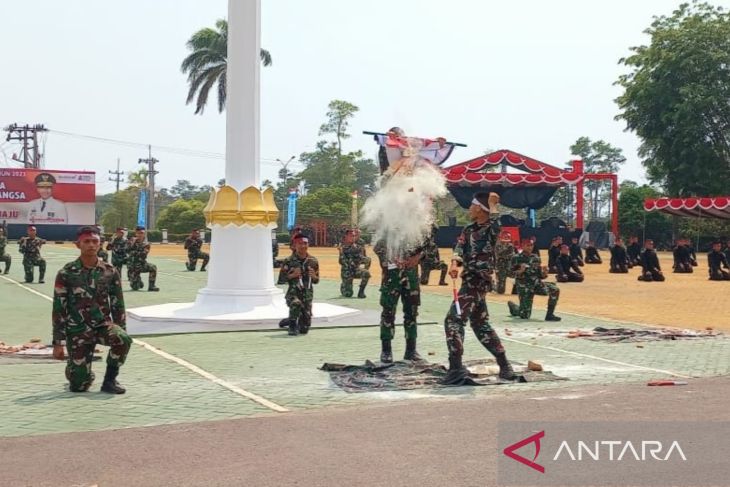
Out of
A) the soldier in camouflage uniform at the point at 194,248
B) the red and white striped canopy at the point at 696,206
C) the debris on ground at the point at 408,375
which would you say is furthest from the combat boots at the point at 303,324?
the red and white striped canopy at the point at 696,206

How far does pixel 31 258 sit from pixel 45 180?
45.7m

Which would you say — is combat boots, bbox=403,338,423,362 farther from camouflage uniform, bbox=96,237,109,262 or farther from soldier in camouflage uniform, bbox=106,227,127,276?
soldier in camouflage uniform, bbox=106,227,127,276

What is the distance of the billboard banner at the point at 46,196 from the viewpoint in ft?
219

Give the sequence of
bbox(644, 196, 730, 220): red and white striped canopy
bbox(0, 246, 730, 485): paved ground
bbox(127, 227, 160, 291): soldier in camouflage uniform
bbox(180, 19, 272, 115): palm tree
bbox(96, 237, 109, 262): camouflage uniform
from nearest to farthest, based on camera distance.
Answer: bbox(0, 246, 730, 485): paved ground
bbox(96, 237, 109, 262): camouflage uniform
bbox(127, 227, 160, 291): soldier in camouflage uniform
bbox(644, 196, 730, 220): red and white striped canopy
bbox(180, 19, 272, 115): palm tree

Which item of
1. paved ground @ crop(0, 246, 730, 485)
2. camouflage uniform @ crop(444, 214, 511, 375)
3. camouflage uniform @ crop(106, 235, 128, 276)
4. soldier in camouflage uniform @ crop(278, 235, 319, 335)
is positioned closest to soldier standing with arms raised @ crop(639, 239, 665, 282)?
paved ground @ crop(0, 246, 730, 485)

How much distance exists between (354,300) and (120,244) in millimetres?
7803

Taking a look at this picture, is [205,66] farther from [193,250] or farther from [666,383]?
[666,383]

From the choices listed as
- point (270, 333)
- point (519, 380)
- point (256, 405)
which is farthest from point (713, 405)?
point (270, 333)

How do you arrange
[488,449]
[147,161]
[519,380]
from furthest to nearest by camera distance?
[147,161]
[519,380]
[488,449]

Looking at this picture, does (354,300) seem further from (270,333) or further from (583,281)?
(583,281)

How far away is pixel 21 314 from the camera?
53.2ft

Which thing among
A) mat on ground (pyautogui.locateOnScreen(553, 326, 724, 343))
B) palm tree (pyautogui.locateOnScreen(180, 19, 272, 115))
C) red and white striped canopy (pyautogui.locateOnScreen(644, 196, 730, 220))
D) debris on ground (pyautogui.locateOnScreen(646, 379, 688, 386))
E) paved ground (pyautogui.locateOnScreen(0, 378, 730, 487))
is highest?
palm tree (pyautogui.locateOnScreen(180, 19, 272, 115))

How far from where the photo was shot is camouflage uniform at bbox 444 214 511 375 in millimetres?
8516

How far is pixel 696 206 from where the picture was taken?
43688 millimetres
